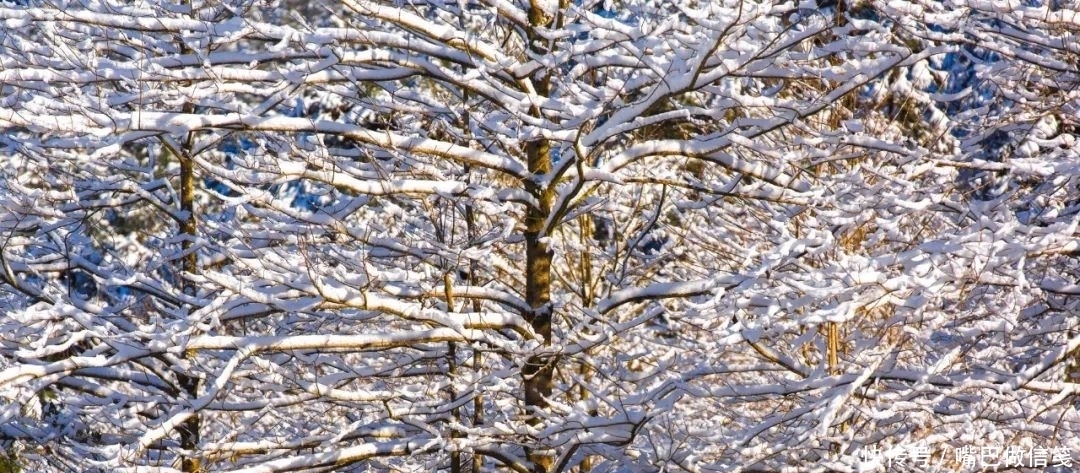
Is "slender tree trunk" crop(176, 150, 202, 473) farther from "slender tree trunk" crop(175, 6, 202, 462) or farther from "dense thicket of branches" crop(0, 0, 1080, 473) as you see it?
"dense thicket of branches" crop(0, 0, 1080, 473)

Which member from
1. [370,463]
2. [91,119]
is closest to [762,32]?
[91,119]

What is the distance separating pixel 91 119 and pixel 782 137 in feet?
16.7

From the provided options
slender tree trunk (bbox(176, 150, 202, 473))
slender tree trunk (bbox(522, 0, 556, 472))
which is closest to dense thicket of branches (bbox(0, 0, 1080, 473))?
slender tree trunk (bbox(522, 0, 556, 472))

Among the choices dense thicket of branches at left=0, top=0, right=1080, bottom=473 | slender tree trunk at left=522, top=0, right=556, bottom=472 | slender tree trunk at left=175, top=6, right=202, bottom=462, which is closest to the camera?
dense thicket of branches at left=0, top=0, right=1080, bottom=473

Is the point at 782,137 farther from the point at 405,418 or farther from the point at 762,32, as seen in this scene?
the point at 405,418

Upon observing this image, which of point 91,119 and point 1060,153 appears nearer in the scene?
point 91,119

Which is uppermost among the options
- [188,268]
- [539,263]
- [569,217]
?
[569,217]

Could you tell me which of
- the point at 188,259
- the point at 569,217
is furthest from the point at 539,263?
the point at 188,259

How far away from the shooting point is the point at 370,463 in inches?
293

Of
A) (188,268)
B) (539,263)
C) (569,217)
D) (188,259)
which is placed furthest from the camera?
(188,259)

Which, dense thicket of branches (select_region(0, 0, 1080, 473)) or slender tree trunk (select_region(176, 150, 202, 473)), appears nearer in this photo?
dense thicket of branches (select_region(0, 0, 1080, 473))

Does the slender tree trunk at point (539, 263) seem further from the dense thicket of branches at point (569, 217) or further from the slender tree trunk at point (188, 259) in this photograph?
the slender tree trunk at point (188, 259)

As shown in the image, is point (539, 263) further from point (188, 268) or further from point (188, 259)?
point (188, 259)

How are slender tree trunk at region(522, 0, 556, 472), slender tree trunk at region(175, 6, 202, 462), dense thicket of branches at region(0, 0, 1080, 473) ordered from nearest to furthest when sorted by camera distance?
1. dense thicket of branches at region(0, 0, 1080, 473)
2. slender tree trunk at region(522, 0, 556, 472)
3. slender tree trunk at region(175, 6, 202, 462)
